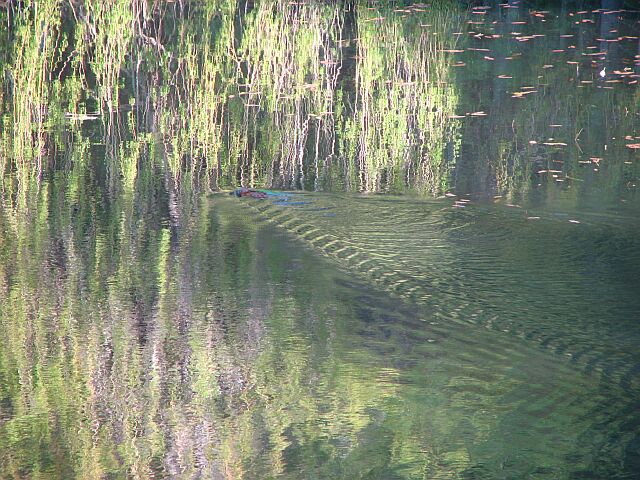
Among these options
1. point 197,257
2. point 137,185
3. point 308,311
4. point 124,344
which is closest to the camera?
point 124,344

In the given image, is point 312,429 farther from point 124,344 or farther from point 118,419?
point 124,344

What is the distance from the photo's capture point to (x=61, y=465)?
9.23 ft

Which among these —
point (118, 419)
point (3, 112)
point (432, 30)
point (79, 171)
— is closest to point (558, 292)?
point (118, 419)

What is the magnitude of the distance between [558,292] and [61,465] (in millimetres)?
2117

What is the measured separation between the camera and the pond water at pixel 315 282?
9.81ft

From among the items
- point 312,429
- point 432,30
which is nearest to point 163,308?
point 312,429

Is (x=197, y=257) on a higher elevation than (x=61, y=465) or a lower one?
higher

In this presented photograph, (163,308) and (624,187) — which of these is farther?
(624,187)

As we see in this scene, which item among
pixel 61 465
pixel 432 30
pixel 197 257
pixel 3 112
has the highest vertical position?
pixel 432 30

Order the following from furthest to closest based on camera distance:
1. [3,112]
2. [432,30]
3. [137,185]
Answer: [432,30]
[3,112]
[137,185]

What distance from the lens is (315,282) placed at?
169 inches

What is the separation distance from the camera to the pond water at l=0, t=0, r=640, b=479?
2990 millimetres

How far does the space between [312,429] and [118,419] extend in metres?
0.54

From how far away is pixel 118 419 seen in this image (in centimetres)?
308
